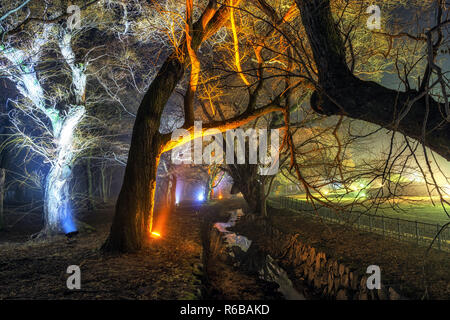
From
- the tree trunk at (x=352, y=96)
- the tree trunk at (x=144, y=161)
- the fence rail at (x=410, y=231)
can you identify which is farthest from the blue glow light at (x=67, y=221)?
the tree trunk at (x=352, y=96)

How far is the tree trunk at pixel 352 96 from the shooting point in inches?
121

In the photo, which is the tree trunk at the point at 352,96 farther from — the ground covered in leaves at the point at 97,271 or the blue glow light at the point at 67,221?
the blue glow light at the point at 67,221

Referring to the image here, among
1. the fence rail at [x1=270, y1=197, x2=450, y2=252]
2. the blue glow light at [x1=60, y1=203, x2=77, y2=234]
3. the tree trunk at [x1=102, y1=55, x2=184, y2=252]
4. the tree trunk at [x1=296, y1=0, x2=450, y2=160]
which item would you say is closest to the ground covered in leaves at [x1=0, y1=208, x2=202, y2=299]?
the tree trunk at [x1=102, y1=55, x2=184, y2=252]

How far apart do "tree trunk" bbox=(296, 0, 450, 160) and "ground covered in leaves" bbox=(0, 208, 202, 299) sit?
14.9ft

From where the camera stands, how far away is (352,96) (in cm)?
343

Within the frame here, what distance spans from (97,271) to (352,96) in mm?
6481

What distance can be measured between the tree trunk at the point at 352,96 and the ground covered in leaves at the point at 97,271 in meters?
4.55

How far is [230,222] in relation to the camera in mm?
18875

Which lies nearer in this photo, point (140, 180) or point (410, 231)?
point (140, 180)

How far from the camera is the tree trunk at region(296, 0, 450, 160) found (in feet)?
10.1

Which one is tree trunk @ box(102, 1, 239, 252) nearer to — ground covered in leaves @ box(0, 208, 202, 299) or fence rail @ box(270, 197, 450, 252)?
ground covered in leaves @ box(0, 208, 202, 299)

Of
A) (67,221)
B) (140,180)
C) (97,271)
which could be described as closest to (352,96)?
(140,180)

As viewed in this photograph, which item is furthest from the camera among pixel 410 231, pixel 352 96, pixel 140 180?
pixel 410 231

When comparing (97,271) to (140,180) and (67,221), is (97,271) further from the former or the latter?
(67,221)
